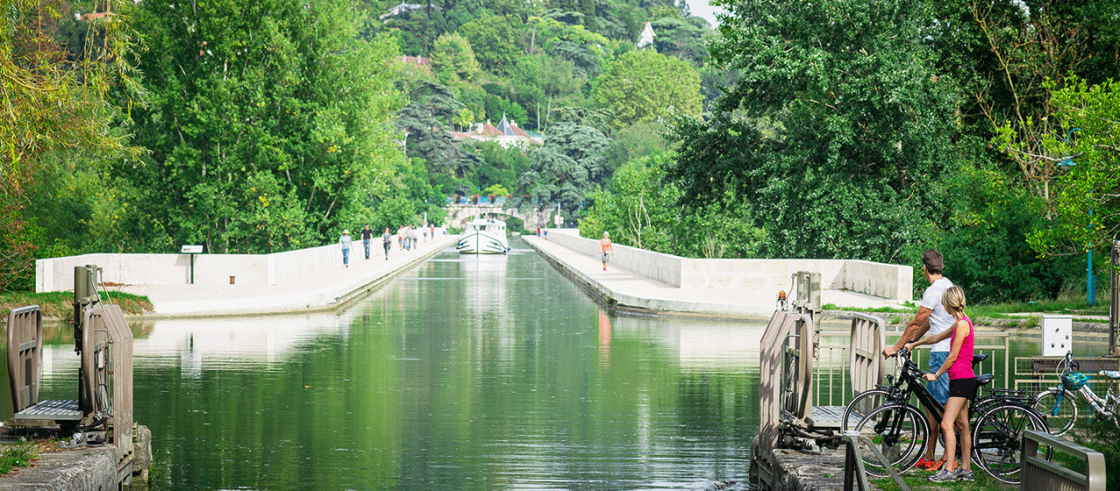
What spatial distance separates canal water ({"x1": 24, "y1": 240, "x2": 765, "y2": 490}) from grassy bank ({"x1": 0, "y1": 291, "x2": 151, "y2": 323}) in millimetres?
967

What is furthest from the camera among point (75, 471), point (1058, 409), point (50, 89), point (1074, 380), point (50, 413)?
point (50, 89)

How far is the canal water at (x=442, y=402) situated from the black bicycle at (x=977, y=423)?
1.51 m

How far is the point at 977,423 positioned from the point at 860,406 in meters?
0.94

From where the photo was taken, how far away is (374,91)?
52.8 m

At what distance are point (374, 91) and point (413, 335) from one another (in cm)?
3267

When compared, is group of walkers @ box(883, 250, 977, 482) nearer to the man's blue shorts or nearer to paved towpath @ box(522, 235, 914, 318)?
the man's blue shorts

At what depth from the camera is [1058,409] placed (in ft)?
36.5

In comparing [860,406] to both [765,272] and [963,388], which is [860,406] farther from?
[765,272]

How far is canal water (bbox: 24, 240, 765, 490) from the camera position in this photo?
996cm

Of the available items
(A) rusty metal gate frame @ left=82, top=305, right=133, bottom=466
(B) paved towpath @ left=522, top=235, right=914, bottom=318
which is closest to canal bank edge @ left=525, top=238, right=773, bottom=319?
(B) paved towpath @ left=522, top=235, right=914, bottom=318

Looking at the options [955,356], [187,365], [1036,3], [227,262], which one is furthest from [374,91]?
[955,356]

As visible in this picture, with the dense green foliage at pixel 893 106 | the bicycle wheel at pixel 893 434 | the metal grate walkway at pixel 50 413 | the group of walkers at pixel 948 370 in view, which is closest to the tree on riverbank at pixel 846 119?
the dense green foliage at pixel 893 106

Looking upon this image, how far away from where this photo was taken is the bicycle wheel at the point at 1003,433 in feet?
28.5

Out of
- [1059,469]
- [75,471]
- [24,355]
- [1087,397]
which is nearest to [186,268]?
[24,355]
